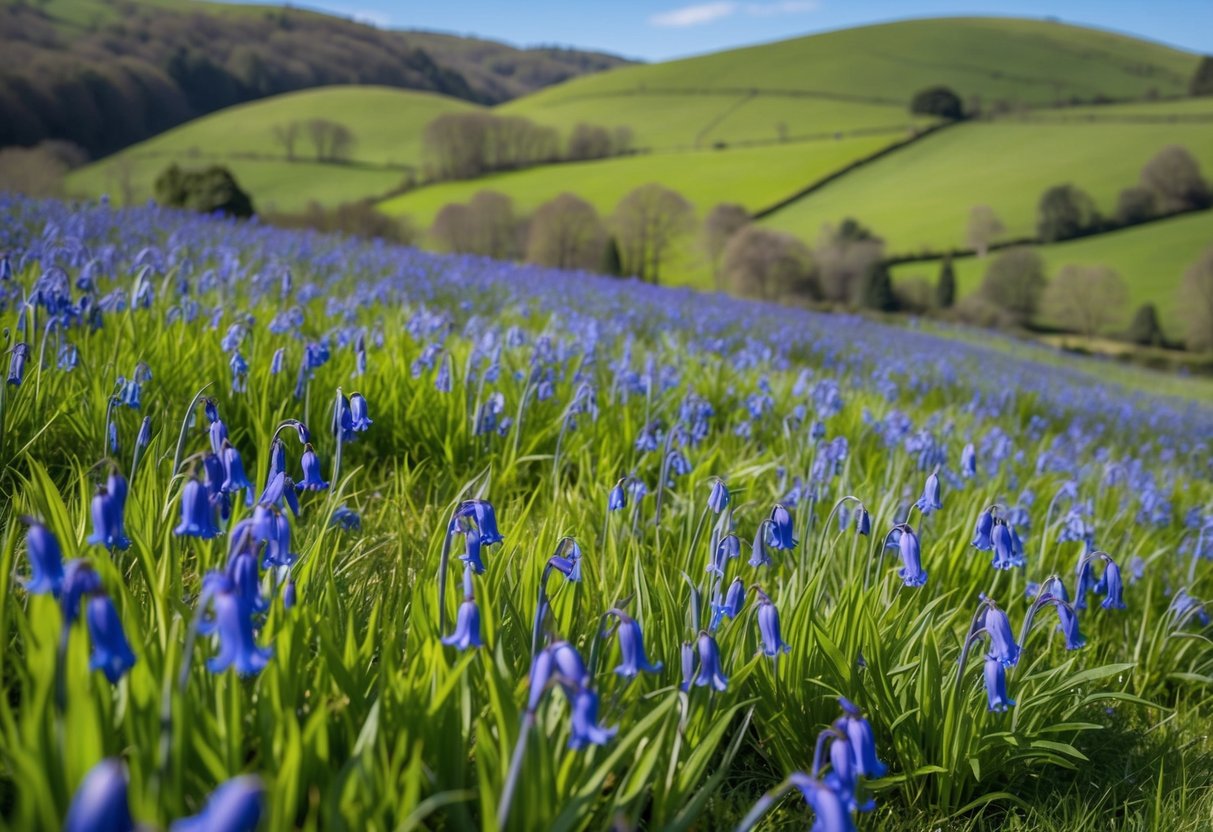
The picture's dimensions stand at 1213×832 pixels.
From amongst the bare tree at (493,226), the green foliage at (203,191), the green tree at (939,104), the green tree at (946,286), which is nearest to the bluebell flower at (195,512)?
the green foliage at (203,191)

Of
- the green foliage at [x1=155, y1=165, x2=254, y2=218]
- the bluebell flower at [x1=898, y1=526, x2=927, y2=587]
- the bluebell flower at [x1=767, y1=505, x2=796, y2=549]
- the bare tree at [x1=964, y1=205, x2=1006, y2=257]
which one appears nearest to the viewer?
the bluebell flower at [x1=898, y1=526, x2=927, y2=587]

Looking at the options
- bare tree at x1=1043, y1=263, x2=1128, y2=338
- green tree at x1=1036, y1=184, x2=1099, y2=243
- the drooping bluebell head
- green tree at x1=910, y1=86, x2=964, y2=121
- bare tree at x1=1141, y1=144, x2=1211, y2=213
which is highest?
green tree at x1=910, y1=86, x2=964, y2=121

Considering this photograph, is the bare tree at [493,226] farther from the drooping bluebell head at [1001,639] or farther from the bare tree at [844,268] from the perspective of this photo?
the drooping bluebell head at [1001,639]

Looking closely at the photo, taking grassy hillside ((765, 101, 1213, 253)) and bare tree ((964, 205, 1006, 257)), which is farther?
grassy hillside ((765, 101, 1213, 253))

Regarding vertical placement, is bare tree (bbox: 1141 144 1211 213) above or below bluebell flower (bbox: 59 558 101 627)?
above

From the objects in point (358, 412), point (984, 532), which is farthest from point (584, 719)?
point (984, 532)

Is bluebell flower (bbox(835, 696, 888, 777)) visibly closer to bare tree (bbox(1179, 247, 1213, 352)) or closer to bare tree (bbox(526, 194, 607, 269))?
bare tree (bbox(526, 194, 607, 269))

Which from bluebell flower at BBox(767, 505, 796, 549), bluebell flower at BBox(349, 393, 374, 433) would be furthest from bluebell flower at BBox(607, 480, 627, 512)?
bluebell flower at BBox(349, 393, 374, 433)

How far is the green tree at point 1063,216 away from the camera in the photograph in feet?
202

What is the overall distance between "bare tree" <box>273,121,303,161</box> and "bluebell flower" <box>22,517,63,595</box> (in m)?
91.2

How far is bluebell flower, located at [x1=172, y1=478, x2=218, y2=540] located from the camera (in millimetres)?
1741

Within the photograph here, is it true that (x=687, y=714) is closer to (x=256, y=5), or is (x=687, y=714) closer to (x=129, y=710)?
(x=129, y=710)

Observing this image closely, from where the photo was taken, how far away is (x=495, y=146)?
83.4m

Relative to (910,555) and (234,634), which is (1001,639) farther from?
(234,634)
